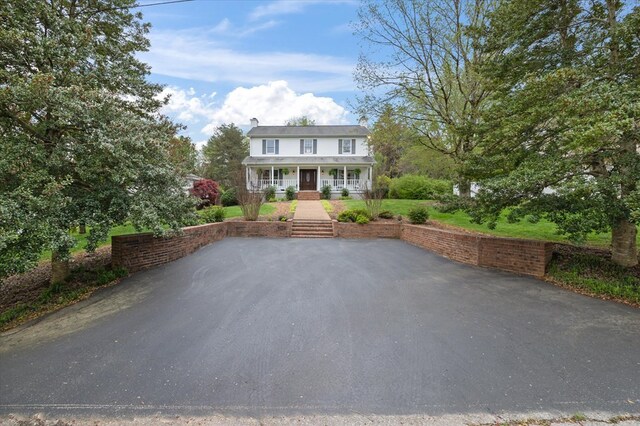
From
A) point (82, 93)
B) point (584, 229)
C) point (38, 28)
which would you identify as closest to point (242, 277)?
point (82, 93)

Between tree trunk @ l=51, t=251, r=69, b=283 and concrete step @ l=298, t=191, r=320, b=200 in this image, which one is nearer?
tree trunk @ l=51, t=251, r=69, b=283

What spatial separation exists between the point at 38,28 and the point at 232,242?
766cm

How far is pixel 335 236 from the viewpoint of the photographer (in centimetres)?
1251

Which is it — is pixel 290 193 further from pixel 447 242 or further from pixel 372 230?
pixel 447 242

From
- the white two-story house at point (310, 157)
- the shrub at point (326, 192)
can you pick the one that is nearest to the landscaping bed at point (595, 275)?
the shrub at point (326, 192)

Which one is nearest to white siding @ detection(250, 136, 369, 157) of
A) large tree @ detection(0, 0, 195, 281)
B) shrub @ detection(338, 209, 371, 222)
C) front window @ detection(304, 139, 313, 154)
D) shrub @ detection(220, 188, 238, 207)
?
front window @ detection(304, 139, 313, 154)

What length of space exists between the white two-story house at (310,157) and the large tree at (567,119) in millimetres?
18205

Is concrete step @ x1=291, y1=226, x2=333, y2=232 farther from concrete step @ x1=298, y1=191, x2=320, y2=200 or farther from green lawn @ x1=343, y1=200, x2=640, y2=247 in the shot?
concrete step @ x1=298, y1=191, x2=320, y2=200

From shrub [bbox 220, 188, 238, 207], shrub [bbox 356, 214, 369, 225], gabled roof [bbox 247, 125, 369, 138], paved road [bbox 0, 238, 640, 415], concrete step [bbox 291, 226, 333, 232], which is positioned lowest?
paved road [bbox 0, 238, 640, 415]

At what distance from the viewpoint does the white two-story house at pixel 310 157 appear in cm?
2555

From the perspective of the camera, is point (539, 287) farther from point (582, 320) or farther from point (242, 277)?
point (242, 277)

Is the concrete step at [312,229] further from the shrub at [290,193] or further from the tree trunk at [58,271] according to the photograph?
the shrub at [290,193]

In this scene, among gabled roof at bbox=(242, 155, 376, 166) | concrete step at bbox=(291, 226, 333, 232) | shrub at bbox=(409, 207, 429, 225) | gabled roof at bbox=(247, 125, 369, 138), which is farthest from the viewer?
gabled roof at bbox=(247, 125, 369, 138)

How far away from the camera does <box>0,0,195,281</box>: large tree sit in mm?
4387
